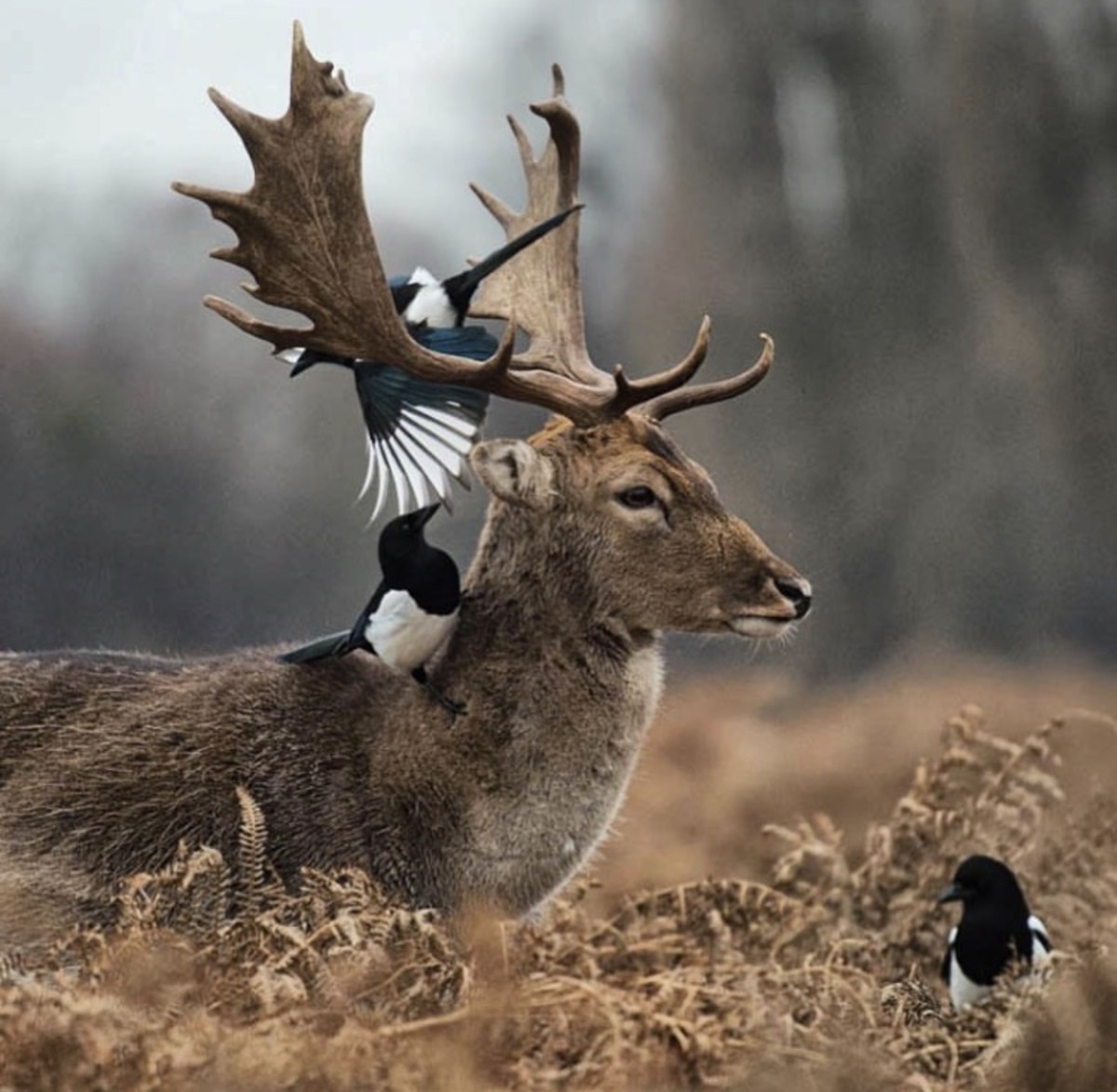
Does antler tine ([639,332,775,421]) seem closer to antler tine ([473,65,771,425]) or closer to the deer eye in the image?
antler tine ([473,65,771,425])

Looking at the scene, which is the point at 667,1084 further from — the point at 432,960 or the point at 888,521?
the point at 888,521

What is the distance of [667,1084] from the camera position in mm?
4547

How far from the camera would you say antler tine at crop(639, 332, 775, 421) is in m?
6.39

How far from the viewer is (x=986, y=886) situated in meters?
7.40

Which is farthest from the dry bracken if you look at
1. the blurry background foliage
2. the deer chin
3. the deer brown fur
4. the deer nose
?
the blurry background foliage

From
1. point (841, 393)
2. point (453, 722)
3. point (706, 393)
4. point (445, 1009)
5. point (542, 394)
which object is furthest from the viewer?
point (841, 393)

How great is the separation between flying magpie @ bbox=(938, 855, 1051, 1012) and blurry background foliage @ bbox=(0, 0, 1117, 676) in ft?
32.9

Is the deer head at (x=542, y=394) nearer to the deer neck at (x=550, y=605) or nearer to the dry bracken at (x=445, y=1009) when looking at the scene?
the deer neck at (x=550, y=605)

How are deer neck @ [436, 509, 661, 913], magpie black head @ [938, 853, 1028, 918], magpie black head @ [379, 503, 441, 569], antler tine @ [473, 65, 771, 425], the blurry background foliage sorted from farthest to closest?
the blurry background foliage, magpie black head @ [938, 853, 1028, 918], antler tine @ [473, 65, 771, 425], magpie black head @ [379, 503, 441, 569], deer neck @ [436, 509, 661, 913]

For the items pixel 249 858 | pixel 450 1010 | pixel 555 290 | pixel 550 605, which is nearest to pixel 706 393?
pixel 550 605

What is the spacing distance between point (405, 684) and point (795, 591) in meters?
1.04

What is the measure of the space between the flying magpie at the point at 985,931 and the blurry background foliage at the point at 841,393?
32.9ft

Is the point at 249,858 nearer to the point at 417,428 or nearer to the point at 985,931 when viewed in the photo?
the point at 417,428

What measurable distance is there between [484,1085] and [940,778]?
14.9ft
